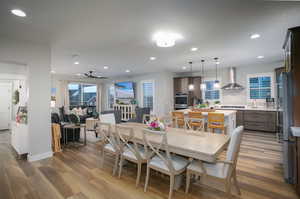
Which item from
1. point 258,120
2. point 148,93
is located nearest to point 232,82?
point 258,120

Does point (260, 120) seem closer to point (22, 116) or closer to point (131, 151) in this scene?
point (131, 151)

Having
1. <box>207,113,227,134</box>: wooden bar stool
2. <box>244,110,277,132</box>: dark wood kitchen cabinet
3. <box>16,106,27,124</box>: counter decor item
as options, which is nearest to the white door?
<box>16,106,27,124</box>: counter decor item

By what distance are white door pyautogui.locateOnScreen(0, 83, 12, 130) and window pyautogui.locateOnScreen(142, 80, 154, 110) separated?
6.22 m

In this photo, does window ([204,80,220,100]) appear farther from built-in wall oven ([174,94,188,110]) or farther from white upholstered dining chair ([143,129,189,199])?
white upholstered dining chair ([143,129,189,199])

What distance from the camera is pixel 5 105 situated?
6.45 m

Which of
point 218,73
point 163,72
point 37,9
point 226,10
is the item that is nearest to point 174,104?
point 163,72

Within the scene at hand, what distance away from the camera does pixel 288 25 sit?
2.56m

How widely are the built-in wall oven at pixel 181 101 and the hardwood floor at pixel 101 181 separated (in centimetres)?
367

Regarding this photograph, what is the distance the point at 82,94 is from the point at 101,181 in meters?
7.76

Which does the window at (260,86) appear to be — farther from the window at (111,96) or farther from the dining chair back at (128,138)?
the window at (111,96)

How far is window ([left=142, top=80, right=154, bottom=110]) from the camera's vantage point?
7.77 meters

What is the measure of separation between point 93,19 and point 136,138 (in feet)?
6.85

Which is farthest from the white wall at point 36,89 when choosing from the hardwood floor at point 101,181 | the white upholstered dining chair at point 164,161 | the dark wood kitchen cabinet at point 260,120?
the dark wood kitchen cabinet at point 260,120

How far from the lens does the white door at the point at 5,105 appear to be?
635 cm
